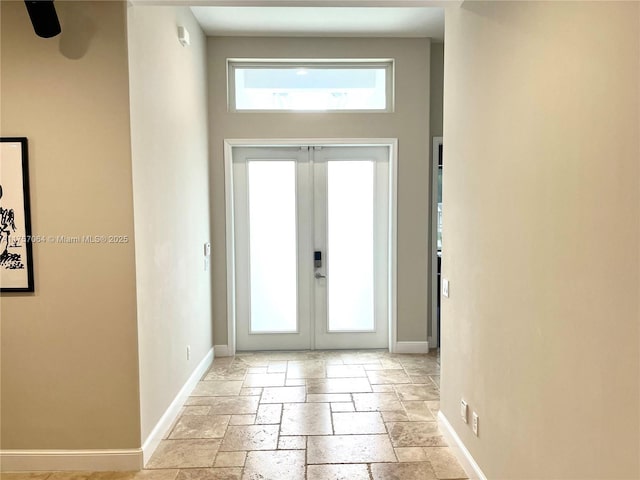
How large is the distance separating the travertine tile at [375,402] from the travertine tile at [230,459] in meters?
0.97

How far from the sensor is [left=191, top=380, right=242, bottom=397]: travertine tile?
3.47m

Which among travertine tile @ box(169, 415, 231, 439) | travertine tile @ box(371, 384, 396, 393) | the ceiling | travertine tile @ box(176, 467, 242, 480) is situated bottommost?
travertine tile @ box(176, 467, 242, 480)

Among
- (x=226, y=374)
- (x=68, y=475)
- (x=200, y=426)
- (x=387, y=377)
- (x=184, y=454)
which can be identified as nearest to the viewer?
(x=68, y=475)

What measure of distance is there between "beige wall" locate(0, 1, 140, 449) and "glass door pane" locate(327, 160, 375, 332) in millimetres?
2478

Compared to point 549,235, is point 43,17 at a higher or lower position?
higher

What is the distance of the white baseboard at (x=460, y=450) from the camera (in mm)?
2238

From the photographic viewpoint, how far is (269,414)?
3092mm

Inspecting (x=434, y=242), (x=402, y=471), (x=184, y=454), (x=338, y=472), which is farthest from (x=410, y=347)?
(x=184, y=454)

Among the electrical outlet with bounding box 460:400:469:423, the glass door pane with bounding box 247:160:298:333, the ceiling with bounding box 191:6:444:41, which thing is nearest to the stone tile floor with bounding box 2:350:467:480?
the electrical outlet with bounding box 460:400:469:423

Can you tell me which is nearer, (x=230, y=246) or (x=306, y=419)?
(x=306, y=419)

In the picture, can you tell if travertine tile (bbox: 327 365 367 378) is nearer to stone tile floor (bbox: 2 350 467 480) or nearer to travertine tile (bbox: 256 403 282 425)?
stone tile floor (bbox: 2 350 467 480)

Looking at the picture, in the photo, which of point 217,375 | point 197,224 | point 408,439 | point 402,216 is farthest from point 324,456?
point 402,216

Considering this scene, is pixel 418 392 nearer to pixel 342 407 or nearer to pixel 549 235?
pixel 342 407

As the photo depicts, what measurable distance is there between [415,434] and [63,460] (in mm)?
2107
